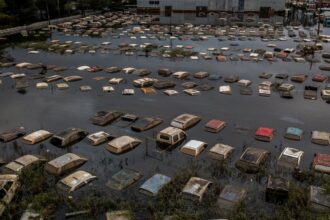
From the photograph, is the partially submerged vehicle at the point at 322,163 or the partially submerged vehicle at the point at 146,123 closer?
the partially submerged vehicle at the point at 322,163

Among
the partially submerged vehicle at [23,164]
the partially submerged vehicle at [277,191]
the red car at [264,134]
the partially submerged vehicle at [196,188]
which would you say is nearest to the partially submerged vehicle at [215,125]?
the red car at [264,134]

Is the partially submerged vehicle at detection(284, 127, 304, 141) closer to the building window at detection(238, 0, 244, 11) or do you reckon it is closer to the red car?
the red car

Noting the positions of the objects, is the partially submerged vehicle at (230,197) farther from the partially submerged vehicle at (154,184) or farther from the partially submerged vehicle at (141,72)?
the partially submerged vehicle at (141,72)

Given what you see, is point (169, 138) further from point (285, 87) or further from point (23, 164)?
point (285, 87)

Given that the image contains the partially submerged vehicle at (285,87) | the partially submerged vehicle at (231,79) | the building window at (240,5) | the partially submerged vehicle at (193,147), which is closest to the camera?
the partially submerged vehicle at (193,147)

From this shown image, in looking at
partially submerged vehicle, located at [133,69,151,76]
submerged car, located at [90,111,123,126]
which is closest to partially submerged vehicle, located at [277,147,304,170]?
submerged car, located at [90,111,123,126]

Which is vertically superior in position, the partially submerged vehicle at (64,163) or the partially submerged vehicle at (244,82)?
the partially submerged vehicle at (244,82)
